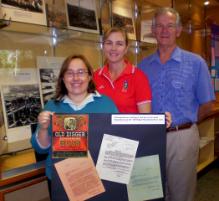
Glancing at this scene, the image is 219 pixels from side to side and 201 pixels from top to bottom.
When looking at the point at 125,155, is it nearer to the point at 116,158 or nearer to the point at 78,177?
the point at 116,158

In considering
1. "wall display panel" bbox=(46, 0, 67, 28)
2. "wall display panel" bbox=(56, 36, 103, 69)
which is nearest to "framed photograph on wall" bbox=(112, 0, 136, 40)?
"wall display panel" bbox=(56, 36, 103, 69)

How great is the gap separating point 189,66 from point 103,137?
0.86 metres

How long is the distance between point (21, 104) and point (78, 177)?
80 cm

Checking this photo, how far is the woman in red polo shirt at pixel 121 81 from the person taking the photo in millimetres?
1749

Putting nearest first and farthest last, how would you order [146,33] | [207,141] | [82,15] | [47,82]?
[47,82] → [82,15] → [146,33] → [207,141]

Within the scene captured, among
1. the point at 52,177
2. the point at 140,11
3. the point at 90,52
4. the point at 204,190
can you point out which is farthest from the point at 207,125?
the point at 52,177

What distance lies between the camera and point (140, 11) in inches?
129

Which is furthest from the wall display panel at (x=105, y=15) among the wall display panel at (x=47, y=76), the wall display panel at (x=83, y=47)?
the wall display panel at (x=47, y=76)

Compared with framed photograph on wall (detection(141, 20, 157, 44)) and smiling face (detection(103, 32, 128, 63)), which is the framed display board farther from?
framed photograph on wall (detection(141, 20, 157, 44))

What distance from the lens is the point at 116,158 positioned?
4.81ft

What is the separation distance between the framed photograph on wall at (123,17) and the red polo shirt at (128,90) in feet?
3.91

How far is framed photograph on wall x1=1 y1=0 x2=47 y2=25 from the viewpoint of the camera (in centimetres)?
193

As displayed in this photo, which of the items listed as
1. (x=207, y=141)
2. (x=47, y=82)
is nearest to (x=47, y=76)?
(x=47, y=82)

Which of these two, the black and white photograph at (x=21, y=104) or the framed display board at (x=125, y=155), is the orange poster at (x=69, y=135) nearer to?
the framed display board at (x=125, y=155)
